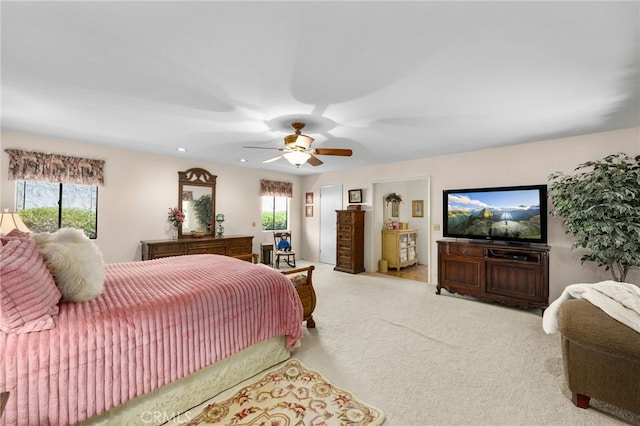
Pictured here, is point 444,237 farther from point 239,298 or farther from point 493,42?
point 239,298

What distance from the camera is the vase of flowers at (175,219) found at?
4992mm

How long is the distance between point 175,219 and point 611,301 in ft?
18.6

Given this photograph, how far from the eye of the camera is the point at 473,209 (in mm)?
4254

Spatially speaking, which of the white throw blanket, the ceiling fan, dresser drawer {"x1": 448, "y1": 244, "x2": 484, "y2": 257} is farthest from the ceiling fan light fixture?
dresser drawer {"x1": 448, "y1": 244, "x2": 484, "y2": 257}

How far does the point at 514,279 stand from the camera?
369cm

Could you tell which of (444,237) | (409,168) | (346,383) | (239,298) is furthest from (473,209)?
(239,298)

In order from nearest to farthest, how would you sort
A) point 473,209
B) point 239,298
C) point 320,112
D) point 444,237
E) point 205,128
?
point 239,298
point 320,112
point 205,128
point 473,209
point 444,237

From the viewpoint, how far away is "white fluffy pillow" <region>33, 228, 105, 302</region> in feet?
5.28

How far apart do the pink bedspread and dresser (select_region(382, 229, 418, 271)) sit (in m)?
4.09

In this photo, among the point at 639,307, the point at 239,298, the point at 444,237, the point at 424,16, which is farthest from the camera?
the point at 444,237

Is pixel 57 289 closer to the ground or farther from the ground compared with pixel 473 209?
closer to the ground

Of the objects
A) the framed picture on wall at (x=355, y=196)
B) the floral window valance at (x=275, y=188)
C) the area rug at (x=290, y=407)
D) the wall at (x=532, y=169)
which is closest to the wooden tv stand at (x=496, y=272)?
the wall at (x=532, y=169)

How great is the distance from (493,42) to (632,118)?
2.65 meters

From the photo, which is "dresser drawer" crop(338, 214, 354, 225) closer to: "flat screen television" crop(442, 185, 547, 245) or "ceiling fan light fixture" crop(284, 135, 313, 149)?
"flat screen television" crop(442, 185, 547, 245)
